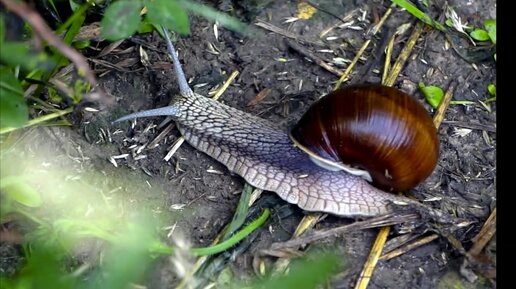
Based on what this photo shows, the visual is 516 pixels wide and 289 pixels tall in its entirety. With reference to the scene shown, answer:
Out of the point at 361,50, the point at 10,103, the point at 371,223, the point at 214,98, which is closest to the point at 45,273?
the point at 10,103

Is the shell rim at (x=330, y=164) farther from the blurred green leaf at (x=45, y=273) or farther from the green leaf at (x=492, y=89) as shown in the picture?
the blurred green leaf at (x=45, y=273)

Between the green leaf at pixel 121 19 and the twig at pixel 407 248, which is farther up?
the green leaf at pixel 121 19

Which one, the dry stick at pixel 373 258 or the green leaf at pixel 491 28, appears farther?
A: the green leaf at pixel 491 28

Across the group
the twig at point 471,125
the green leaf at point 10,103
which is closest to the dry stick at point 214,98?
the green leaf at point 10,103

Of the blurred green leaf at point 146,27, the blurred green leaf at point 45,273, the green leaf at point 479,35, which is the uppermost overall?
the blurred green leaf at point 45,273

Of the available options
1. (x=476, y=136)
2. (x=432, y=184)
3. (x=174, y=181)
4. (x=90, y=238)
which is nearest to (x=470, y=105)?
(x=476, y=136)
